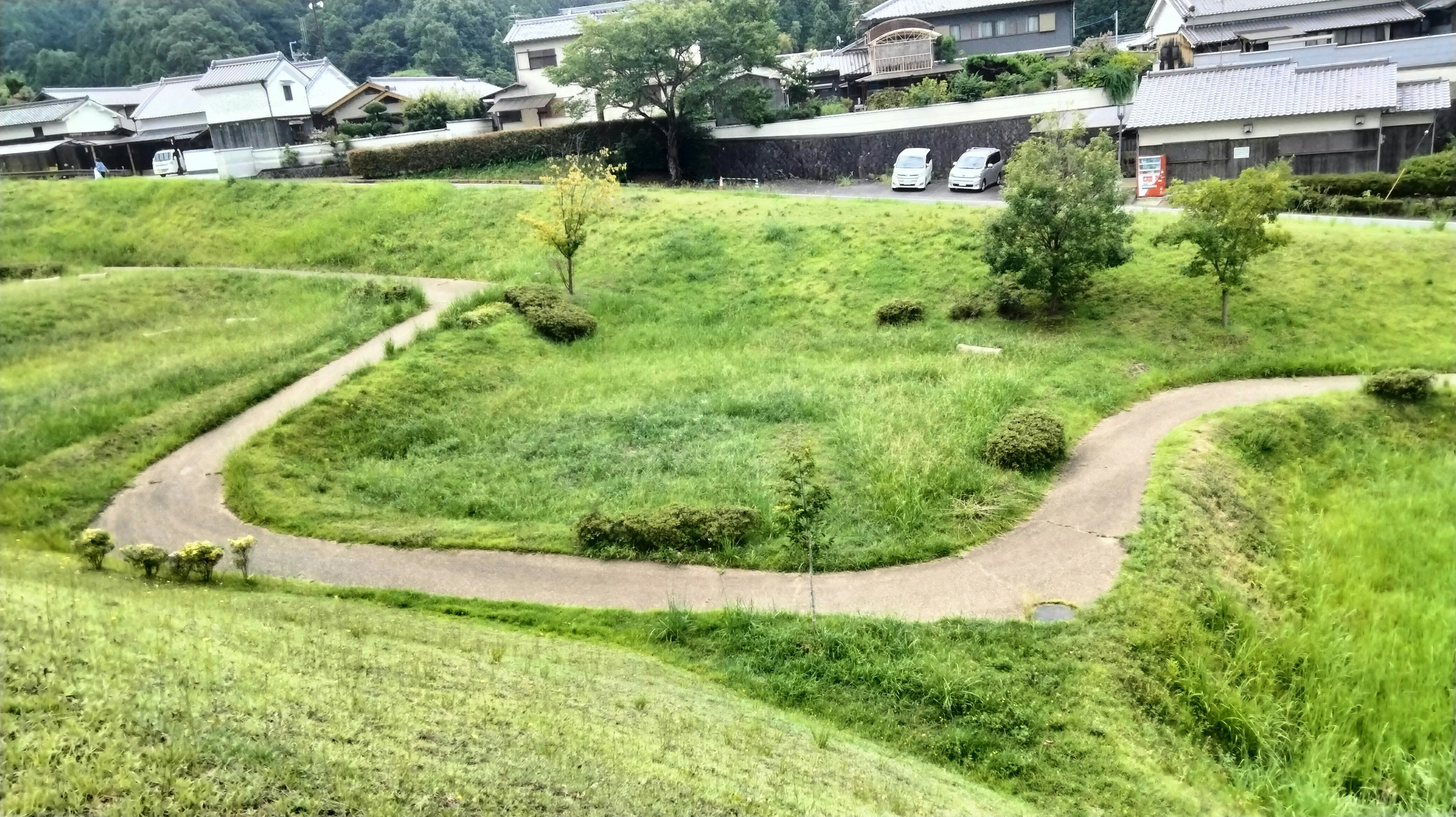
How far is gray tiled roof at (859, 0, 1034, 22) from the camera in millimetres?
41281

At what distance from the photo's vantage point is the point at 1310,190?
24.9m

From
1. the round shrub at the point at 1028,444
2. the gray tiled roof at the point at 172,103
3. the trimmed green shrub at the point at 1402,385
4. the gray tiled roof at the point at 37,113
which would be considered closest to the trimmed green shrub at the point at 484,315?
the round shrub at the point at 1028,444

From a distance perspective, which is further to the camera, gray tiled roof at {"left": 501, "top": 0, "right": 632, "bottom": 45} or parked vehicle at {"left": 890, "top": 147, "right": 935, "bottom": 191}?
gray tiled roof at {"left": 501, "top": 0, "right": 632, "bottom": 45}

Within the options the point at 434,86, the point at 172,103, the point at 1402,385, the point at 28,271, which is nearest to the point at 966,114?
the point at 1402,385

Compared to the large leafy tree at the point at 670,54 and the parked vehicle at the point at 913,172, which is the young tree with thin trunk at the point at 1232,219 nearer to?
the parked vehicle at the point at 913,172

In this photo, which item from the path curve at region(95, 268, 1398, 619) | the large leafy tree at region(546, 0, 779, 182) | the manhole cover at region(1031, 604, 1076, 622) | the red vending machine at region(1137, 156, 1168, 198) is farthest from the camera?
the large leafy tree at region(546, 0, 779, 182)

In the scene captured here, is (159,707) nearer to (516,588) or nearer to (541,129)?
(516,588)

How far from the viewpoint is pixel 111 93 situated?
165ft

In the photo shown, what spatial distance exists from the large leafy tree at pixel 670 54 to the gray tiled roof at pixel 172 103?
22.0 m

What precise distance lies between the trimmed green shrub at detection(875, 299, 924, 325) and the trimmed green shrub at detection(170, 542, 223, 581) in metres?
14.3

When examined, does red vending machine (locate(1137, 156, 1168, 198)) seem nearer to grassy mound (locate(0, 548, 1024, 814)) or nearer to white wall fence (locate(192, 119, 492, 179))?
grassy mound (locate(0, 548, 1024, 814))

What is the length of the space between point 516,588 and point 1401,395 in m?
15.0

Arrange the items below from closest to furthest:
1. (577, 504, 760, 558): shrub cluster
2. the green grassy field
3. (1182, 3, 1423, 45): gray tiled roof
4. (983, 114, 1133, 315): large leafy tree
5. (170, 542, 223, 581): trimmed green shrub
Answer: (170, 542, 223, 581): trimmed green shrub, (577, 504, 760, 558): shrub cluster, the green grassy field, (983, 114, 1133, 315): large leafy tree, (1182, 3, 1423, 45): gray tiled roof

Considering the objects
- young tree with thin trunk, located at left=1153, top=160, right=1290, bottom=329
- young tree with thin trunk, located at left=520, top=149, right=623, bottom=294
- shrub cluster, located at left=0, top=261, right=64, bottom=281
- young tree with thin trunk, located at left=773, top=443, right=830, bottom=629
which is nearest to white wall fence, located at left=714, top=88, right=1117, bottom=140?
young tree with thin trunk, located at left=520, top=149, right=623, bottom=294
